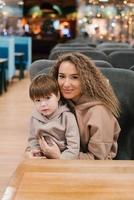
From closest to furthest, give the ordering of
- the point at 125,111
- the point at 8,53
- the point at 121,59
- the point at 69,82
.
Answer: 1. the point at 69,82
2. the point at 125,111
3. the point at 121,59
4. the point at 8,53

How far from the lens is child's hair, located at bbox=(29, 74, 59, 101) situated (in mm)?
2287

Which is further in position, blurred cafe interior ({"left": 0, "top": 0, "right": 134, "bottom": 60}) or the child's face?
blurred cafe interior ({"left": 0, "top": 0, "right": 134, "bottom": 60})

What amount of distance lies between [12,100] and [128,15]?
1110cm

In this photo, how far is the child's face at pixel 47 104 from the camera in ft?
7.57

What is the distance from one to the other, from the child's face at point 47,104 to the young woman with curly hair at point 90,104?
0.09 metres

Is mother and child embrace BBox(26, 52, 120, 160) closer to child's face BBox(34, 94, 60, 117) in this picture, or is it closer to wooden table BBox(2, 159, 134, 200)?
child's face BBox(34, 94, 60, 117)

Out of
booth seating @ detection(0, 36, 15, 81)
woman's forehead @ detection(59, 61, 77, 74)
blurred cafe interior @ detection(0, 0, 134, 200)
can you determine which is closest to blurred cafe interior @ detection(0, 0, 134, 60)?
blurred cafe interior @ detection(0, 0, 134, 200)

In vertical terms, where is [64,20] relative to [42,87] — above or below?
below

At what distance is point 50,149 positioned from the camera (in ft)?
7.52

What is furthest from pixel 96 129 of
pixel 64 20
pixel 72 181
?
pixel 64 20

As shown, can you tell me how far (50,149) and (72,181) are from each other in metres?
0.71

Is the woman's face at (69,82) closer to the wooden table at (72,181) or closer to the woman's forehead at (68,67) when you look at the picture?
the woman's forehead at (68,67)

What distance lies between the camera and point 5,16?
21.9m

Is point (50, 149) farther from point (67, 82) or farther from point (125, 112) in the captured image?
point (125, 112)
